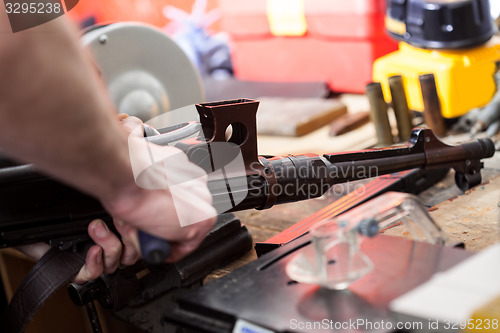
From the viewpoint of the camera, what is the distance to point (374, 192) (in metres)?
1.00

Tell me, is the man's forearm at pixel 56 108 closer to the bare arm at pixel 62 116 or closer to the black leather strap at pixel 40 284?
the bare arm at pixel 62 116

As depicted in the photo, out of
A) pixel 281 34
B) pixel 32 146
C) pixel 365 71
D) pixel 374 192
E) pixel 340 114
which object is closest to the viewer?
pixel 32 146

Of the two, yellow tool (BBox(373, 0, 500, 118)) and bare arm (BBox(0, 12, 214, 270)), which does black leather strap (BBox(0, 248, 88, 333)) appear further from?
yellow tool (BBox(373, 0, 500, 118))

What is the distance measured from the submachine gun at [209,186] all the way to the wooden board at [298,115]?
0.78 m

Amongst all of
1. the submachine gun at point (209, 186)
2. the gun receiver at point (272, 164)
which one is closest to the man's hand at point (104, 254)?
the submachine gun at point (209, 186)

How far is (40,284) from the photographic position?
75 centimetres

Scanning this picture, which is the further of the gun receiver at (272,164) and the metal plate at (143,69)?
the metal plate at (143,69)

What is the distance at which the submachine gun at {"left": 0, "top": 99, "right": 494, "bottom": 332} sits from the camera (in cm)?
72

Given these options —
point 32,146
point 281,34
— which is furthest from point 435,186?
point 281,34

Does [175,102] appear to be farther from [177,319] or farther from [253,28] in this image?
[253,28]

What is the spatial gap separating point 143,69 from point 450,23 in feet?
2.32

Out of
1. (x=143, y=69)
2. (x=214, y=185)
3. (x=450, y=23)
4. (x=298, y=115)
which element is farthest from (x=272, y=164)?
(x=298, y=115)

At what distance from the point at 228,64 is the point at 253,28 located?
0.29 metres

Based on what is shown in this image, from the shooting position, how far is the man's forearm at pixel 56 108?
0.40m
